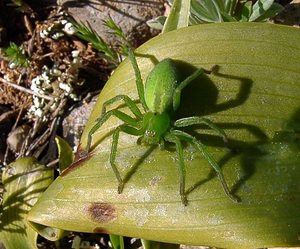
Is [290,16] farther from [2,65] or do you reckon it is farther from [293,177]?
[2,65]

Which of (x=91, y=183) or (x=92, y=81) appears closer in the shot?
(x=91, y=183)

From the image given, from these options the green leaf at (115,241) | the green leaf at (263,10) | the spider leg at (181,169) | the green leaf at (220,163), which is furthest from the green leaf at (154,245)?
the green leaf at (263,10)

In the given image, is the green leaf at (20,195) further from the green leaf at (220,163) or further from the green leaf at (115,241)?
the green leaf at (220,163)

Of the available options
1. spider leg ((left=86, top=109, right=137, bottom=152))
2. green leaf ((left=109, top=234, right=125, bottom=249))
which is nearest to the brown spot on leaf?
spider leg ((left=86, top=109, right=137, bottom=152))

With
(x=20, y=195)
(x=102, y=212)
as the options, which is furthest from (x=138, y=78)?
(x=20, y=195)

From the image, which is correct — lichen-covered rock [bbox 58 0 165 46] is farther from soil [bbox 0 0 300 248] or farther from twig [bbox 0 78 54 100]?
twig [bbox 0 78 54 100]

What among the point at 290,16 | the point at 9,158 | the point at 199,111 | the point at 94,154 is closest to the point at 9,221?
the point at 9,158
